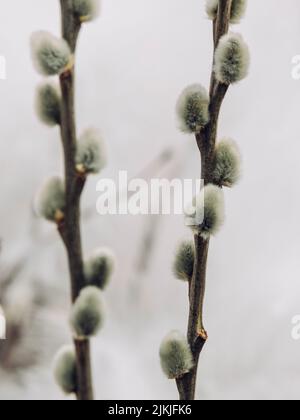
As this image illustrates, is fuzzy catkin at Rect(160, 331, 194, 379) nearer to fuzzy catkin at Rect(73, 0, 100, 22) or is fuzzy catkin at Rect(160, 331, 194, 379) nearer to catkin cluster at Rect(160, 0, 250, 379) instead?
catkin cluster at Rect(160, 0, 250, 379)

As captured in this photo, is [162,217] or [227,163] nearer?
[227,163]

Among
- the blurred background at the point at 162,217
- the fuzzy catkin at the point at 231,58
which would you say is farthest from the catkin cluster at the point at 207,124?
the blurred background at the point at 162,217

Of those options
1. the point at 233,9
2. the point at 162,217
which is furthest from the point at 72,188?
the point at 162,217

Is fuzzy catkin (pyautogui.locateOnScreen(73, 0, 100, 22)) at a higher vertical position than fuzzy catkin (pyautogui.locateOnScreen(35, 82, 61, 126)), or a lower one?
higher

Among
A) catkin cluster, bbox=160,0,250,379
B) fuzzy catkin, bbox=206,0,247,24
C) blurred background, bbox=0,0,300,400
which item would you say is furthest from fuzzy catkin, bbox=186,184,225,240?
blurred background, bbox=0,0,300,400

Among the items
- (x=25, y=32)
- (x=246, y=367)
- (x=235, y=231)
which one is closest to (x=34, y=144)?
(x=25, y=32)

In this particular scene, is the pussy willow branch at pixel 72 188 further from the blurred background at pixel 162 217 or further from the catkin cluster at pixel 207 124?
the blurred background at pixel 162 217

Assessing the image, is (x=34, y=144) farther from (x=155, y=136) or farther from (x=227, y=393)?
(x=227, y=393)

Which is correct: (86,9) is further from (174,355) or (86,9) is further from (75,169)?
(174,355)
